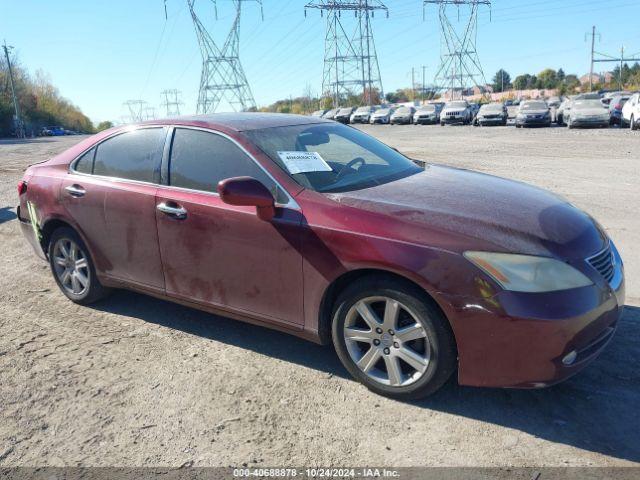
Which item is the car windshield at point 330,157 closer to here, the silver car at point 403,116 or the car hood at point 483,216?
the car hood at point 483,216

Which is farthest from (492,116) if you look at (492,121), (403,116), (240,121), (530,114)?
(240,121)

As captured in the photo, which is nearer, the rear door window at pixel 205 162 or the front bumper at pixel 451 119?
the rear door window at pixel 205 162

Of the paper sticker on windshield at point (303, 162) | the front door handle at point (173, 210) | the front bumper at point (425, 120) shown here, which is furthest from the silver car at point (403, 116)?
the front door handle at point (173, 210)

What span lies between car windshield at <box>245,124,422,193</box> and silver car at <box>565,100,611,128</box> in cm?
2541

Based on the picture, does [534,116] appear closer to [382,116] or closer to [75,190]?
[382,116]

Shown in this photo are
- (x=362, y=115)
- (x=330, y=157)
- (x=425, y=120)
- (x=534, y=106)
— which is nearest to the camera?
(x=330, y=157)

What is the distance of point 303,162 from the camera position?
3.79 m

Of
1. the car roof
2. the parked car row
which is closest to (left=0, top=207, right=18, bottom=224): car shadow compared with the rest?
the car roof

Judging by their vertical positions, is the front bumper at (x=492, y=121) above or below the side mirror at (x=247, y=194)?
below

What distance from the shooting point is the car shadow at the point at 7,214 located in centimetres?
882

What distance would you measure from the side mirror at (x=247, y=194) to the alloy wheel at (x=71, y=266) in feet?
6.42

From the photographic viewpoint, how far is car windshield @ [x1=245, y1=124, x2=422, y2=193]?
3.70m

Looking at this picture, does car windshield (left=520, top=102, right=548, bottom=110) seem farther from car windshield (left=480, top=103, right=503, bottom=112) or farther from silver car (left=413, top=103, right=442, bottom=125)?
silver car (left=413, top=103, right=442, bottom=125)

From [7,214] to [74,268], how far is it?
5288mm
